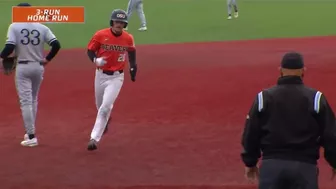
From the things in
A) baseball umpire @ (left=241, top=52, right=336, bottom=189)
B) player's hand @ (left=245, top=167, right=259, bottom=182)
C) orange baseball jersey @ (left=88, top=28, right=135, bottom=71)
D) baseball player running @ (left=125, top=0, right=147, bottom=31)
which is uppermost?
baseball player running @ (left=125, top=0, right=147, bottom=31)

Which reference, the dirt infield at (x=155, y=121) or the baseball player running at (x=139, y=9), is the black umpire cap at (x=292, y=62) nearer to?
the dirt infield at (x=155, y=121)

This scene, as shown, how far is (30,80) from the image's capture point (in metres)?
10.0

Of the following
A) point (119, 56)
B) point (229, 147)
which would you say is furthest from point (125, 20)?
point (229, 147)

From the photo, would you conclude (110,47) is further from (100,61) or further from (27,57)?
(27,57)

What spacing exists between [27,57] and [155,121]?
275cm

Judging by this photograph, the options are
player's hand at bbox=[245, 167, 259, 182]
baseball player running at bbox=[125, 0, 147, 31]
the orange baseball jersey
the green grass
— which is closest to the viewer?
player's hand at bbox=[245, 167, 259, 182]

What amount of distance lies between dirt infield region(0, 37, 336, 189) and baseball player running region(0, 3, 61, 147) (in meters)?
0.51

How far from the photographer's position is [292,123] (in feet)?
17.0

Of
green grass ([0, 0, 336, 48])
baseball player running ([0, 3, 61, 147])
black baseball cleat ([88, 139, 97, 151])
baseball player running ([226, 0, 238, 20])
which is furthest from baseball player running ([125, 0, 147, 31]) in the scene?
black baseball cleat ([88, 139, 97, 151])

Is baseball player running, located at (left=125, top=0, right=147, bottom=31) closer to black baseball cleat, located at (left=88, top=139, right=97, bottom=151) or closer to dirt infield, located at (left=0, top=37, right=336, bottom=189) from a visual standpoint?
dirt infield, located at (left=0, top=37, right=336, bottom=189)

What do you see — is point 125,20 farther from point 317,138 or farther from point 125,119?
point 317,138

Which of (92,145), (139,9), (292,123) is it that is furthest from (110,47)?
(139,9)

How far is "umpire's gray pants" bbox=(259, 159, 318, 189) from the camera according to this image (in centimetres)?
515

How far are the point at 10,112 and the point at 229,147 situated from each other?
481 centimetres
